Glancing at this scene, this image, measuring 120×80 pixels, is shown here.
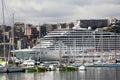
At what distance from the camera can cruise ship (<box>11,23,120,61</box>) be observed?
391ft

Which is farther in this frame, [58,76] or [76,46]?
[76,46]

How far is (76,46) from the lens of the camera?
12231 centimetres

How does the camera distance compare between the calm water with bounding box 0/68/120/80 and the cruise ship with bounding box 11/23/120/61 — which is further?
the cruise ship with bounding box 11/23/120/61

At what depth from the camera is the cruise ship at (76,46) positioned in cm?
11931

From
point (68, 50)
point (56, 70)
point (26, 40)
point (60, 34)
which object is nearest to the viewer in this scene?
point (56, 70)

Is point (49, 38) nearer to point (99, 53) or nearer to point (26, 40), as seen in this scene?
point (99, 53)

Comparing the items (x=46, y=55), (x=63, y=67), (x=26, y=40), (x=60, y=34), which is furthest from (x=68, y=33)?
(x=26, y=40)

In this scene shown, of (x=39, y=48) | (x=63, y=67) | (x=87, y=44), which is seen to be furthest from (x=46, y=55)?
(x=63, y=67)

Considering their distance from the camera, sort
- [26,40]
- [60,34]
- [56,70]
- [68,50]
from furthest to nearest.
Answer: [26,40] → [60,34] → [68,50] → [56,70]

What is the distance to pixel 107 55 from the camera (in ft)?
399

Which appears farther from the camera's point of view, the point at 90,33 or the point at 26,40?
the point at 26,40

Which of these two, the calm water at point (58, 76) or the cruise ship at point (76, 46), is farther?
the cruise ship at point (76, 46)

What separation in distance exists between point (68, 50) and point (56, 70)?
33.8 metres

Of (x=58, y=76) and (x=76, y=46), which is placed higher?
(x=76, y=46)
